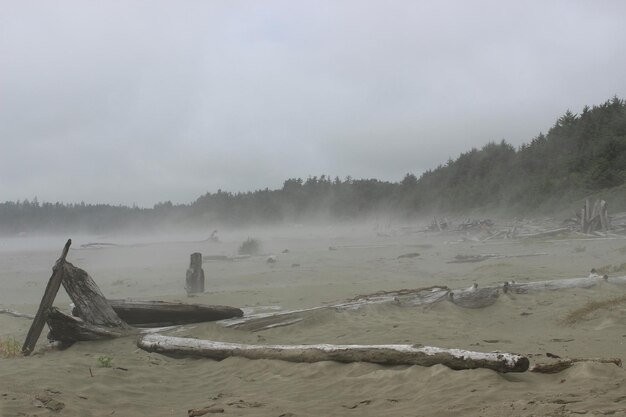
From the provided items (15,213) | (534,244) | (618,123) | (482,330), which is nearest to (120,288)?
(482,330)

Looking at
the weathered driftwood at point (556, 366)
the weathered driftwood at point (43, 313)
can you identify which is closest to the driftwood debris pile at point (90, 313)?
the weathered driftwood at point (43, 313)

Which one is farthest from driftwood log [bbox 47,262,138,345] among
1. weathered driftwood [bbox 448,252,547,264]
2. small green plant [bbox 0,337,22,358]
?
weathered driftwood [bbox 448,252,547,264]

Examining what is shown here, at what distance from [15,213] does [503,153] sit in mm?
93956

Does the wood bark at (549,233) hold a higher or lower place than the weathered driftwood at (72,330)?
higher

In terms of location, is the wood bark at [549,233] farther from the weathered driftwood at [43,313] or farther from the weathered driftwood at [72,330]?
the weathered driftwood at [43,313]

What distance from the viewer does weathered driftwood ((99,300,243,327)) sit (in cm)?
865

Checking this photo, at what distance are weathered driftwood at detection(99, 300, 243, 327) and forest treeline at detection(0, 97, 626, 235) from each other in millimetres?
31411

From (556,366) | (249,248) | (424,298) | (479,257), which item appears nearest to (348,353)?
(556,366)

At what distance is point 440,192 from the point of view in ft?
187

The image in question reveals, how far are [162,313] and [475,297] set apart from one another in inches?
208

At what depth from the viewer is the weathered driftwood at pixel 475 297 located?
8922mm

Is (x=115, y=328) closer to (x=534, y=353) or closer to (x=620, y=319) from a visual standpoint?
(x=534, y=353)

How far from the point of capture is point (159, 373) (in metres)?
6.07

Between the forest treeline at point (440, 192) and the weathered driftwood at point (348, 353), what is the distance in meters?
32.7
